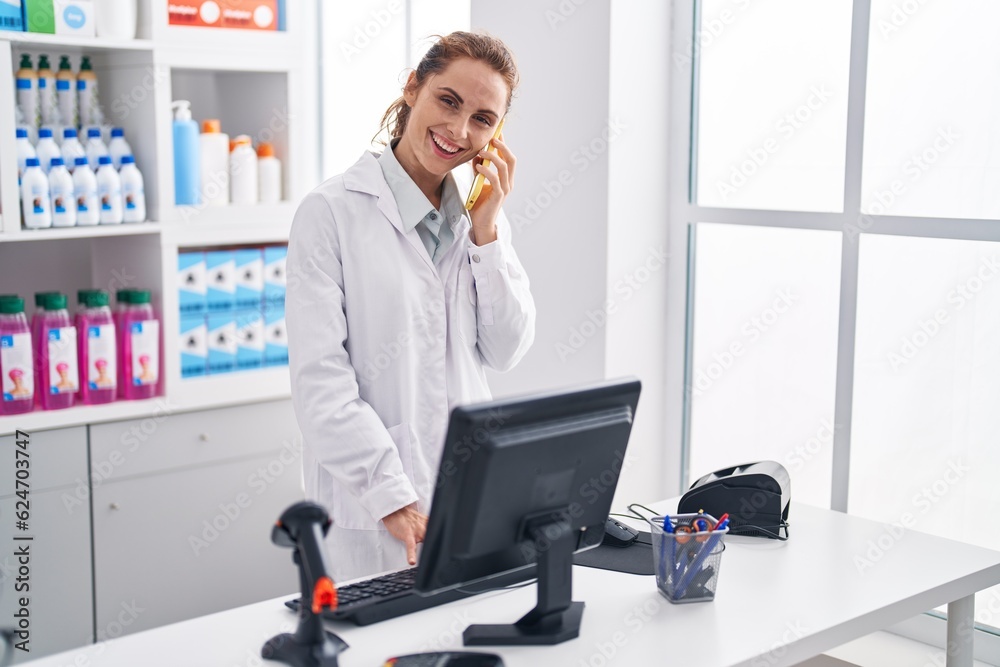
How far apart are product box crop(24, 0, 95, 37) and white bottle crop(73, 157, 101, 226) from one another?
14.0 inches

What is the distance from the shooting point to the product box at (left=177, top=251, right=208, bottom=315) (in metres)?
3.09

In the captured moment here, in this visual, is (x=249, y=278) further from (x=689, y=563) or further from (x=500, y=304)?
(x=689, y=563)

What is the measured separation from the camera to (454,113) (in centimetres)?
196

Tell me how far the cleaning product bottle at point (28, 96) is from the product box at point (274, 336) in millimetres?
861

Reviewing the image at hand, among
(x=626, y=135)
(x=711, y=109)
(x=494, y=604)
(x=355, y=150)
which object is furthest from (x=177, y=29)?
(x=494, y=604)

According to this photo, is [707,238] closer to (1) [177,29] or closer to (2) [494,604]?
(2) [494,604]

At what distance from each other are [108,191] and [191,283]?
365mm

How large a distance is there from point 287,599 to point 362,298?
22.8 inches

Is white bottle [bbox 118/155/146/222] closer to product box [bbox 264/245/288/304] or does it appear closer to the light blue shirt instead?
product box [bbox 264/245/288/304]

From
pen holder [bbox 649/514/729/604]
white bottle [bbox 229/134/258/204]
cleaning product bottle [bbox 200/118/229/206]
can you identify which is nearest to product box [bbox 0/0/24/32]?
cleaning product bottle [bbox 200/118/229/206]

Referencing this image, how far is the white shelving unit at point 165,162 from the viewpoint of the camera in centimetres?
289

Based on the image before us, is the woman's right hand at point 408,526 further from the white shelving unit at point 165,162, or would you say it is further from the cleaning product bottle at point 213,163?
the cleaning product bottle at point 213,163

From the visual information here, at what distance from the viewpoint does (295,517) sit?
129cm

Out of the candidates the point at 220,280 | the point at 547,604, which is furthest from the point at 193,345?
the point at 547,604
